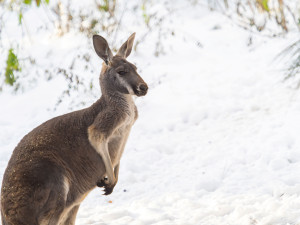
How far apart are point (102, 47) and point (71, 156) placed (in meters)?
0.80

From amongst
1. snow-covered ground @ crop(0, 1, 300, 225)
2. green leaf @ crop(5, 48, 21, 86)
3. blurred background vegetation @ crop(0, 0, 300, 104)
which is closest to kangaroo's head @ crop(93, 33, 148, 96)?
snow-covered ground @ crop(0, 1, 300, 225)

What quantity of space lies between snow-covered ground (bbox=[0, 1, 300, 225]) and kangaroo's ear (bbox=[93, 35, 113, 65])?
5.03ft

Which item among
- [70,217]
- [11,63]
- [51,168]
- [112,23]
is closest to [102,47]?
[51,168]

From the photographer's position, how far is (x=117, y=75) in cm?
349

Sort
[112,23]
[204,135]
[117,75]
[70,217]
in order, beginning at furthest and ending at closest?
[112,23] → [204,135] → [70,217] → [117,75]

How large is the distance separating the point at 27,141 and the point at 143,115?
3450 millimetres

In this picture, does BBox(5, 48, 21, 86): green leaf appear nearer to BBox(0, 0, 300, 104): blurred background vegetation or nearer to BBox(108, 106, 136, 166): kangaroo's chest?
BBox(0, 0, 300, 104): blurred background vegetation

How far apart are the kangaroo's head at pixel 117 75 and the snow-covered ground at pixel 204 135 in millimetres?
1380

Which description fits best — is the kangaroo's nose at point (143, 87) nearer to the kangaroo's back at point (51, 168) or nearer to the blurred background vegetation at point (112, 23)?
the kangaroo's back at point (51, 168)

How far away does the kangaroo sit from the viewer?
3170 mm

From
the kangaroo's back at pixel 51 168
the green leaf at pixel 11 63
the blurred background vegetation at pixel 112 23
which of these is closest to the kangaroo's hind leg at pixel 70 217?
the kangaroo's back at pixel 51 168

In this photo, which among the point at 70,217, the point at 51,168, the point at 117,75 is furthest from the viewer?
the point at 70,217

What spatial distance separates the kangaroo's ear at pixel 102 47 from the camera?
352cm

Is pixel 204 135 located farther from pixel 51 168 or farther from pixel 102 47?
pixel 51 168
